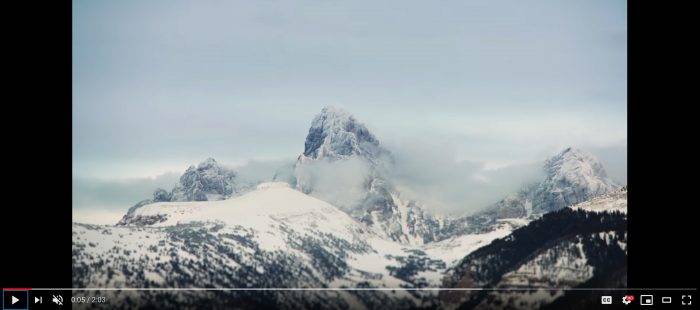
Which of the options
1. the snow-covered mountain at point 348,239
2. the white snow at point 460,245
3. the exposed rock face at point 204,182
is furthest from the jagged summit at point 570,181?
the exposed rock face at point 204,182

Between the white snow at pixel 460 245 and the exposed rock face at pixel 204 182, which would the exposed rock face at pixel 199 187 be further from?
the white snow at pixel 460 245

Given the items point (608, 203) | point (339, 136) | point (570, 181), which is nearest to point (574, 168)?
point (570, 181)

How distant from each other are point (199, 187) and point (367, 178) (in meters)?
21.3

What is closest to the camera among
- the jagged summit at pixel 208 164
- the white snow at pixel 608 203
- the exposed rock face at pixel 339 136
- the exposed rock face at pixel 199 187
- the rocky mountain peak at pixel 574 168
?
the jagged summit at pixel 208 164

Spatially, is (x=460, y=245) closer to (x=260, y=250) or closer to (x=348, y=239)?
(x=348, y=239)

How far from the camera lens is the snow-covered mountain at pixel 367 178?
79250mm

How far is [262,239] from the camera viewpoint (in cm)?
7994

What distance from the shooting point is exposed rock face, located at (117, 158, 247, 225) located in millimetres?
73875

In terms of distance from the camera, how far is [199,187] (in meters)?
82.1
